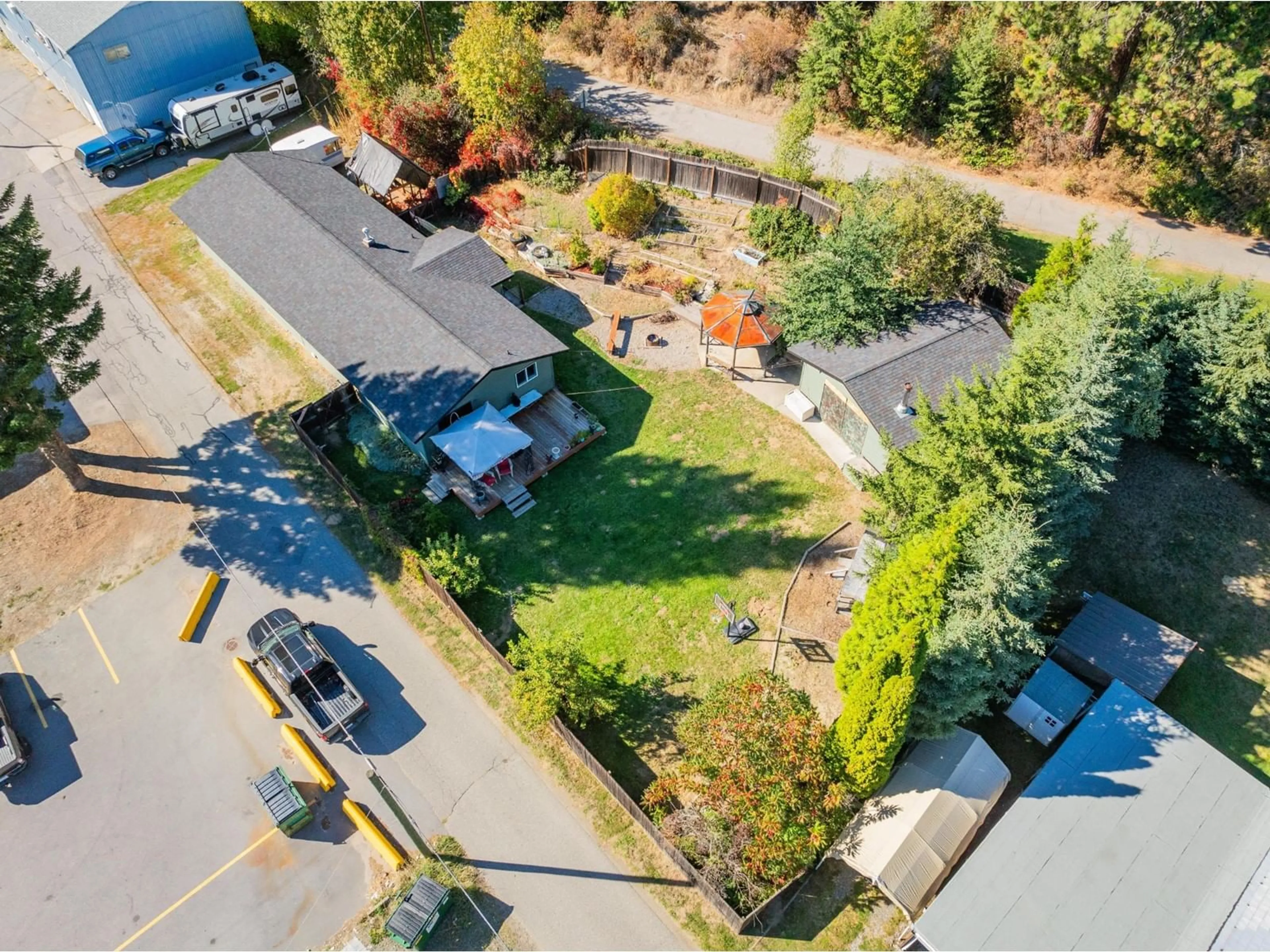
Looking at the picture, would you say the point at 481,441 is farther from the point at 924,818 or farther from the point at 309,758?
the point at 924,818

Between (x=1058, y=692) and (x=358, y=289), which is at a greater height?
(x=358, y=289)

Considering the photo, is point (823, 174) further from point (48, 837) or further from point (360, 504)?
point (48, 837)

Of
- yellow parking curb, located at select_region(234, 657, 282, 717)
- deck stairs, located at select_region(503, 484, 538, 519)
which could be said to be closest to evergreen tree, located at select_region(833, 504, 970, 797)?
deck stairs, located at select_region(503, 484, 538, 519)

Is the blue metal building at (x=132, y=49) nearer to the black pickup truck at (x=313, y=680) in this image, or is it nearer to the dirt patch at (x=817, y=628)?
the black pickup truck at (x=313, y=680)

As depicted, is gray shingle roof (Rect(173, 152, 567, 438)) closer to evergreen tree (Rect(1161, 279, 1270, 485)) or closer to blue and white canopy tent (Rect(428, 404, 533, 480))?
blue and white canopy tent (Rect(428, 404, 533, 480))

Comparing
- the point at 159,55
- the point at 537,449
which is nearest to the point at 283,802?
the point at 537,449

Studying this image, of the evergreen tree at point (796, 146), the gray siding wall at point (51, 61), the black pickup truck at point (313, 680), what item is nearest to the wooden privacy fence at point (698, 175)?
the evergreen tree at point (796, 146)
